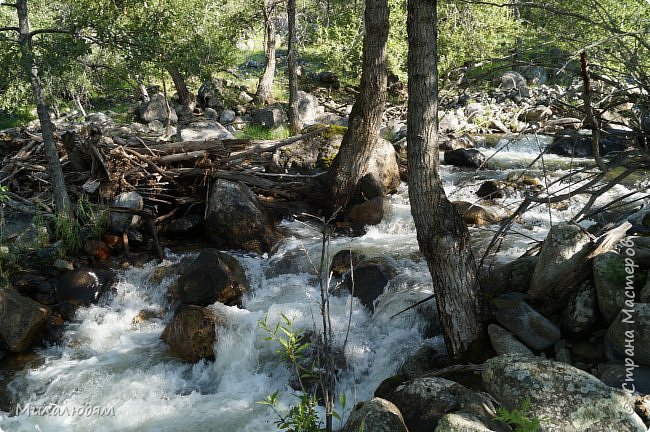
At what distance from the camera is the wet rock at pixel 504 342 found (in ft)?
15.5

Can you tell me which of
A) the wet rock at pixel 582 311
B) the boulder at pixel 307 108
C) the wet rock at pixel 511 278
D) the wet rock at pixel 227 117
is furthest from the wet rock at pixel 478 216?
the wet rock at pixel 227 117

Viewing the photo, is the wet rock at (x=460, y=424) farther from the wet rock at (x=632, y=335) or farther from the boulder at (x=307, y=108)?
the boulder at (x=307, y=108)

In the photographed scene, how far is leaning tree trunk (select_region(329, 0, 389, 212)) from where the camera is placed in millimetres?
8391

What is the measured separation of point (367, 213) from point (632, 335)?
20.1 feet

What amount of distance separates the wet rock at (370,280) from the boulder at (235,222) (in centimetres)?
214

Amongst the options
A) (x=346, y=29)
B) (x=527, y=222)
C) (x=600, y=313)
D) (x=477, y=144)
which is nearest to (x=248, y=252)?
(x=527, y=222)

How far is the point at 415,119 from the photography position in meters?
4.80

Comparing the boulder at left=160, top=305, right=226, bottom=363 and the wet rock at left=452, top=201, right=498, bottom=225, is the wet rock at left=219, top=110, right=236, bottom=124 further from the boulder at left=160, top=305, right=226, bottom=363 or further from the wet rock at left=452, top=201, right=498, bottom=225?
the boulder at left=160, top=305, right=226, bottom=363

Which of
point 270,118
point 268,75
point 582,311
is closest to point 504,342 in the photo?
point 582,311

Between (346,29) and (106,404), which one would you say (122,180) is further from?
(346,29)

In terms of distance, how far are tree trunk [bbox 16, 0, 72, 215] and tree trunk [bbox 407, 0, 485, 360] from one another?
16.2ft

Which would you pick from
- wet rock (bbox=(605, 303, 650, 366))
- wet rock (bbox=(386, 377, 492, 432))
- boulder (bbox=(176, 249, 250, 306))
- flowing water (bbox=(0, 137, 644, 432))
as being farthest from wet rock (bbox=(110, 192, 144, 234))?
wet rock (bbox=(605, 303, 650, 366))

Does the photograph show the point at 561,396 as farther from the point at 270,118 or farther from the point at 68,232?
the point at 270,118

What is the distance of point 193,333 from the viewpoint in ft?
21.2
